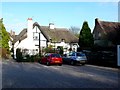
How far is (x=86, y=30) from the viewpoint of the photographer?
56.0m

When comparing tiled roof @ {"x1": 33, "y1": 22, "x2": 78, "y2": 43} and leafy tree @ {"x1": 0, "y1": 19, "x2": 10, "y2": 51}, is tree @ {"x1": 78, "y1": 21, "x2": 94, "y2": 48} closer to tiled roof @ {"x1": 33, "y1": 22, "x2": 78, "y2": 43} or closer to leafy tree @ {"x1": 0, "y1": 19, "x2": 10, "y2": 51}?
tiled roof @ {"x1": 33, "y1": 22, "x2": 78, "y2": 43}

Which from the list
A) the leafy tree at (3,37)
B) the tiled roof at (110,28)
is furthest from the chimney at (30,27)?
the tiled roof at (110,28)

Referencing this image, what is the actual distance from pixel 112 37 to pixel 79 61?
23.5 meters

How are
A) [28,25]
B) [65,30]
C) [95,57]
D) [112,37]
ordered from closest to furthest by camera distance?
[95,57] < [112,37] < [28,25] < [65,30]

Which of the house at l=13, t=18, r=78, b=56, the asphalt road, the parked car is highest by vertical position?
the house at l=13, t=18, r=78, b=56

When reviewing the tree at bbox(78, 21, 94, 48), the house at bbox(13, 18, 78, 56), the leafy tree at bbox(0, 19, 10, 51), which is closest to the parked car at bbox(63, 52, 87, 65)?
the tree at bbox(78, 21, 94, 48)

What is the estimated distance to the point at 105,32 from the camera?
5706 cm

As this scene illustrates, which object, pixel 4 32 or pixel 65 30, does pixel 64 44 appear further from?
pixel 4 32

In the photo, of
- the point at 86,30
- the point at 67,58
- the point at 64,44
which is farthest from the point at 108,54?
the point at 64,44

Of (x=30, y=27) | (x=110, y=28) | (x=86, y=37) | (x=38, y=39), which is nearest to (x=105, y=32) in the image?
(x=110, y=28)

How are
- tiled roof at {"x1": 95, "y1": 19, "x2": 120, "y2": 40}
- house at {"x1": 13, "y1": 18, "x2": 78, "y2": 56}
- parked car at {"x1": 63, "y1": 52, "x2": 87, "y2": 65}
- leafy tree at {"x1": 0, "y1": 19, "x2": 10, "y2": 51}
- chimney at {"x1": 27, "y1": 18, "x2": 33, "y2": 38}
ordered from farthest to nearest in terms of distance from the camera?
leafy tree at {"x1": 0, "y1": 19, "x2": 10, "y2": 51}
house at {"x1": 13, "y1": 18, "x2": 78, "y2": 56}
chimney at {"x1": 27, "y1": 18, "x2": 33, "y2": 38}
tiled roof at {"x1": 95, "y1": 19, "x2": 120, "y2": 40}
parked car at {"x1": 63, "y1": 52, "x2": 87, "y2": 65}

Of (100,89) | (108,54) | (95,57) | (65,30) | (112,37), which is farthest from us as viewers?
(65,30)

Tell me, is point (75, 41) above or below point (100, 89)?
above

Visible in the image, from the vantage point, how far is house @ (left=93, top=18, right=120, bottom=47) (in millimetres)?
56172
